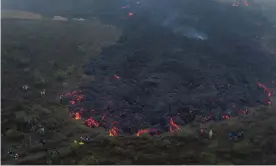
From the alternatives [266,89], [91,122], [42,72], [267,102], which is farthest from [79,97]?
[266,89]

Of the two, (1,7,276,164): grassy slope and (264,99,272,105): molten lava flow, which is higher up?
(1,7,276,164): grassy slope

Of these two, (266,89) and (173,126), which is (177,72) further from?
(173,126)

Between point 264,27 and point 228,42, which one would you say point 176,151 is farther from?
point 264,27

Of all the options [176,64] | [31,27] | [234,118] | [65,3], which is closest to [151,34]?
[176,64]

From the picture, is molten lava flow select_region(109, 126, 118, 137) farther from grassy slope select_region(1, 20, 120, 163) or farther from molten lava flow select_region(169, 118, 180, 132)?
molten lava flow select_region(169, 118, 180, 132)

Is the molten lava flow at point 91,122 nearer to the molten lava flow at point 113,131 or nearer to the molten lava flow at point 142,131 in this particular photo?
the molten lava flow at point 113,131

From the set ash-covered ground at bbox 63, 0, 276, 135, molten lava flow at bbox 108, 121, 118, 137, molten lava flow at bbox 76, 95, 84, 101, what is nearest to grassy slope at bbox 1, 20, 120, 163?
molten lava flow at bbox 108, 121, 118, 137
